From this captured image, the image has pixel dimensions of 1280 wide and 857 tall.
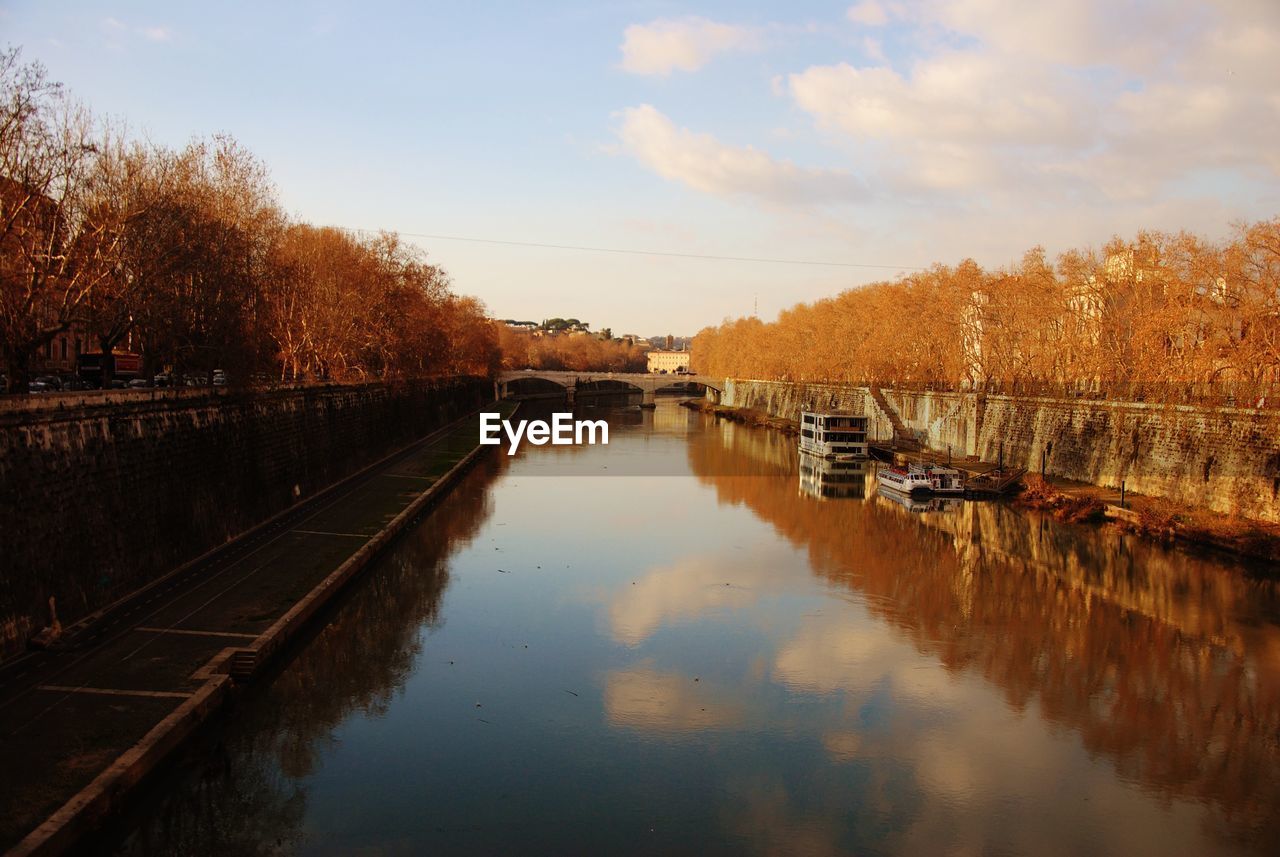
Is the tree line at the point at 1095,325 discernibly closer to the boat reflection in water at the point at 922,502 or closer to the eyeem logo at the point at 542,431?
the boat reflection in water at the point at 922,502

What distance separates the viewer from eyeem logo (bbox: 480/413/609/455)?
64.8 metres

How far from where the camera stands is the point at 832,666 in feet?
54.8

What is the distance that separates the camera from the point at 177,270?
23.2 m

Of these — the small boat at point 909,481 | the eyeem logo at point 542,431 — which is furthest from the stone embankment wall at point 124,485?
the eyeem logo at point 542,431

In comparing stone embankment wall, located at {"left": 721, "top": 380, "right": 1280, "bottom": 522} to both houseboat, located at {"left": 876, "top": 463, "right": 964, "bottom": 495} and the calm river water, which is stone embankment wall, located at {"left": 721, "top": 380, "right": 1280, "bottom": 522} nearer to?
the calm river water

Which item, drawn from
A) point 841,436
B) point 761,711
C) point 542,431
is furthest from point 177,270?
point 542,431

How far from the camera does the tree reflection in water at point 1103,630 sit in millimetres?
13094

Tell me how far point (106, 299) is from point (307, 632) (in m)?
10.1

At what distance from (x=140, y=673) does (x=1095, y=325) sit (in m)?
41.6

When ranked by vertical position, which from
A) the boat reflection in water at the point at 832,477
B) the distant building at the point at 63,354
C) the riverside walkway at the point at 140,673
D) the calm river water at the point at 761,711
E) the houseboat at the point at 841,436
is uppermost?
the distant building at the point at 63,354

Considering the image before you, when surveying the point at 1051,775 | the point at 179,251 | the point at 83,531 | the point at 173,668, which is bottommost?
the point at 1051,775

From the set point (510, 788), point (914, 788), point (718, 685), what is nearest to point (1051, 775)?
point (914, 788)

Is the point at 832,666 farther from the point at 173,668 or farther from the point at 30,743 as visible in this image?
the point at 30,743

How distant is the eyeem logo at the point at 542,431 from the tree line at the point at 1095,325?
22.4 meters
